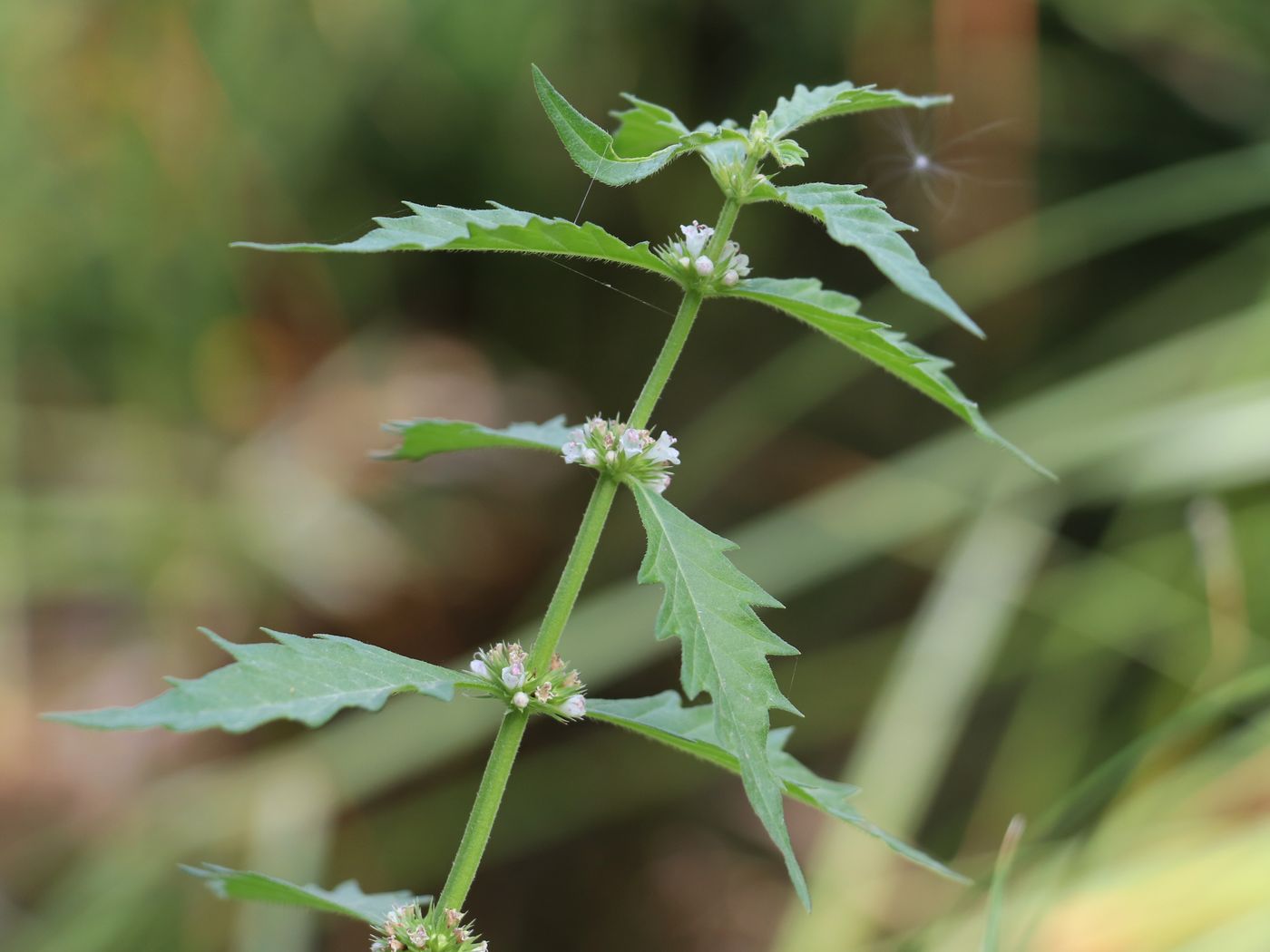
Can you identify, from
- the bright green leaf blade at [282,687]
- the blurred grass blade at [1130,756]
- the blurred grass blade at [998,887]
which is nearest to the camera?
the bright green leaf blade at [282,687]

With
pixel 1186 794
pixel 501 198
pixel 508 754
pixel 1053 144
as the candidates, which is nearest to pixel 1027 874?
pixel 1186 794

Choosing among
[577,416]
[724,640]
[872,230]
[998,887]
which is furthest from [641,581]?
[577,416]

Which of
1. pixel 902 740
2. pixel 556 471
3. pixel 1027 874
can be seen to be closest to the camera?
pixel 1027 874

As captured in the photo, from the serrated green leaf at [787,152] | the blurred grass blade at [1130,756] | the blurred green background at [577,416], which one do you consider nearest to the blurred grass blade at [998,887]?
the blurred grass blade at [1130,756]

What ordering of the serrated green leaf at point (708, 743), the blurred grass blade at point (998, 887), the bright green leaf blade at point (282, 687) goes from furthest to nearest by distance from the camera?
the blurred grass blade at point (998, 887) → the serrated green leaf at point (708, 743) → the bright green leaf blade at point (282, 687)

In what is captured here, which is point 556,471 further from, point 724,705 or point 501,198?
point 724,705

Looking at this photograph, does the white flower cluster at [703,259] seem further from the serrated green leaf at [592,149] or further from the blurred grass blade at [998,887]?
the blurred grass blade at [998,887]
